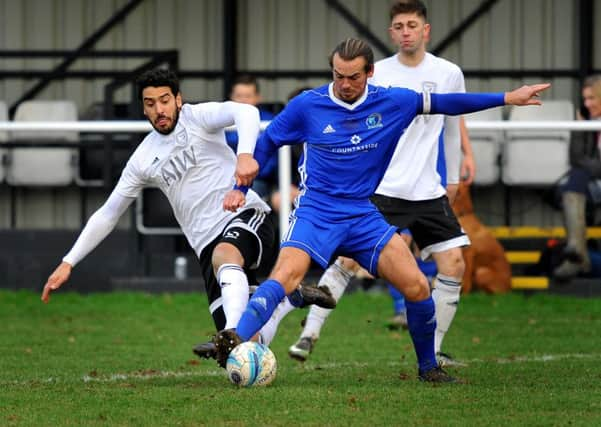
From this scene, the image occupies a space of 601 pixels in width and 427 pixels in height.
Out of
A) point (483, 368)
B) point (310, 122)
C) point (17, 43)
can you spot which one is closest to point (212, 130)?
point (310, 122)

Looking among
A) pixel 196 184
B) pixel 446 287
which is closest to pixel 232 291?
pixel 196 184

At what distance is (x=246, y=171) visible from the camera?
8.33 meters

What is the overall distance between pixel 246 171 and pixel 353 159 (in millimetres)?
589

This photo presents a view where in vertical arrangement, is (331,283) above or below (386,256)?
below

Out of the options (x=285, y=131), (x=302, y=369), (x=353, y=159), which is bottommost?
(x=302, y=369)

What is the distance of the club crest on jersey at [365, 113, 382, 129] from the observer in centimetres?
843

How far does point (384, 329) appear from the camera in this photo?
12695mm

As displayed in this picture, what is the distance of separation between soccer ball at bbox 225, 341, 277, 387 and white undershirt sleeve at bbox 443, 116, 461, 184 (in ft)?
7.61

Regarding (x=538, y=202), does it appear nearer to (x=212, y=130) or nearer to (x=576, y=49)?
(x=576, y=49)

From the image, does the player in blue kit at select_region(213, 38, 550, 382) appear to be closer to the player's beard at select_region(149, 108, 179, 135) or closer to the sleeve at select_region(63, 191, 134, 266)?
the player's beard at select_region(149, 108, 179, 135)

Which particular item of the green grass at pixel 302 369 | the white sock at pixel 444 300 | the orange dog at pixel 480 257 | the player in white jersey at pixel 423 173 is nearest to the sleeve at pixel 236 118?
the player in white jersey at pixel 423 173

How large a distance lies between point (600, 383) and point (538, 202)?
6.18 m

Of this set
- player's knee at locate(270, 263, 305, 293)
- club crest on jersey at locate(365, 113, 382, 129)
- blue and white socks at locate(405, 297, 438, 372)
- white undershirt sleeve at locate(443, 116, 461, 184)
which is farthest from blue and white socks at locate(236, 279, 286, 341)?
white undershirt sleeve at locate(443, 116, 461, 184)

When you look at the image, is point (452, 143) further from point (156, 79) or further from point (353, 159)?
point (156, 79)
